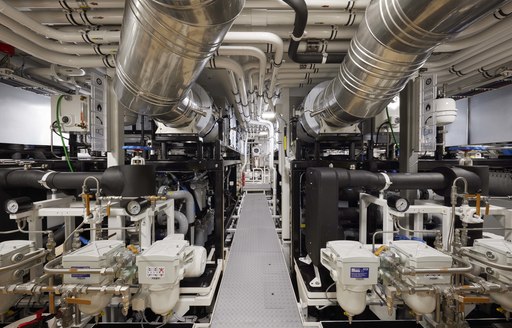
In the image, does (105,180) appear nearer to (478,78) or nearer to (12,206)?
(12,206)

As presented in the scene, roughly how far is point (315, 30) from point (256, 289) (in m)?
2.00

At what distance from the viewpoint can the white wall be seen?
8.97 ft

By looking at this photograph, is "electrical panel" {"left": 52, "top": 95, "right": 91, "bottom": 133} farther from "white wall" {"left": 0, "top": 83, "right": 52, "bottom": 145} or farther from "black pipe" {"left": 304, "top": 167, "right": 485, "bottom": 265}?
"black pipe" {"left": 304, "top": 167, "right": 485, "bottom": 265}

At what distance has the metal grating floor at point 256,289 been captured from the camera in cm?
137

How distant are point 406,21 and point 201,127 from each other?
170 centimetres

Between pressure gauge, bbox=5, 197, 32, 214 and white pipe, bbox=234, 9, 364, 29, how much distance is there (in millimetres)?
1940

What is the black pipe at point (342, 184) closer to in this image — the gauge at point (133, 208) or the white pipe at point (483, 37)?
the white pipe at point (483, 37)

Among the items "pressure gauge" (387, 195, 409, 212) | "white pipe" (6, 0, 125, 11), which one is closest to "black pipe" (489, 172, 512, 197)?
"pressure gauge" (387, 195, 409, 212)

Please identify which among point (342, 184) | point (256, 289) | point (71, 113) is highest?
point (71, 113)

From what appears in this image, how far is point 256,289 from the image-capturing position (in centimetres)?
165

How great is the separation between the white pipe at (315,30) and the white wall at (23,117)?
3189mm

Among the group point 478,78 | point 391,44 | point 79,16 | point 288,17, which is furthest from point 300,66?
point 478,78

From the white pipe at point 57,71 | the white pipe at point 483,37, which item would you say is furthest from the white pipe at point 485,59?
the white pipe at point 57,71

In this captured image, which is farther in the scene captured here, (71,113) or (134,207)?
(71,113)
